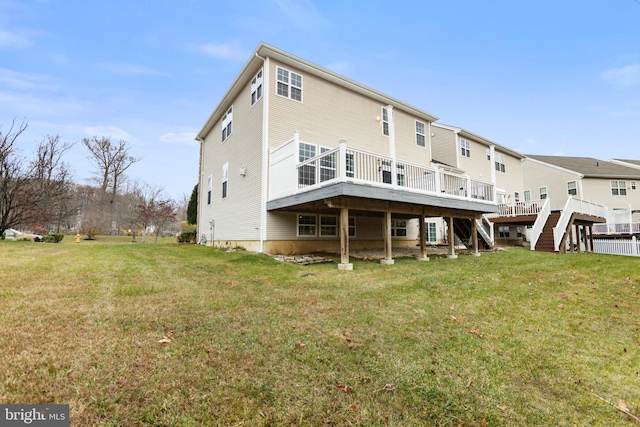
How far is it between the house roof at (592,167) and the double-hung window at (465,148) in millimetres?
11831

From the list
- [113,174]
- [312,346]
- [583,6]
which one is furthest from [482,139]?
[113,174]

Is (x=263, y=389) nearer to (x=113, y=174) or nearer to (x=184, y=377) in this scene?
(x=184, y=377)

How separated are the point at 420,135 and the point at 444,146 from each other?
4440 millimetres

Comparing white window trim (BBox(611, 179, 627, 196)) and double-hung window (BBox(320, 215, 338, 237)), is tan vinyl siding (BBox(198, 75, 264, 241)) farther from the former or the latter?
white window trim (BBox(611, 179, 627, 196))

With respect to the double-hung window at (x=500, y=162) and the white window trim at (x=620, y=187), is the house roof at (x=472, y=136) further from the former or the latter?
the white window trim at (x=620, y=187)

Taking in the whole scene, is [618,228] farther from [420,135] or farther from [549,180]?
[420,135]

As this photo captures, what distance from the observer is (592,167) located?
85.6 ft

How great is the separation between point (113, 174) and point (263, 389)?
114 ft

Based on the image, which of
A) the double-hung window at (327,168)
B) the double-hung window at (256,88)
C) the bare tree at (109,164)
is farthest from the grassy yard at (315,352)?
the bare tree at (109,164)

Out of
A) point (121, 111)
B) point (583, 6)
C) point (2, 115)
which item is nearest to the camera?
point (583, 6)

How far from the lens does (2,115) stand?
566 inches

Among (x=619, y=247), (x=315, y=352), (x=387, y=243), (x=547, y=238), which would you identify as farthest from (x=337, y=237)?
(x=619, y=247)

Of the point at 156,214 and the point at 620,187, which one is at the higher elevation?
the point at 620,187

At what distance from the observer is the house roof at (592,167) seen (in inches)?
950
